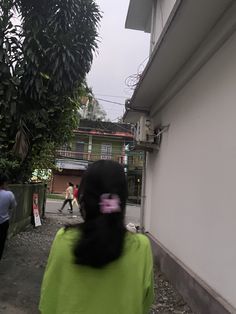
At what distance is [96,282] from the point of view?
201cm

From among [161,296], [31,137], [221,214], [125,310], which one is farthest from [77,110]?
[125,310]

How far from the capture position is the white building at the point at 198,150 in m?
5.19

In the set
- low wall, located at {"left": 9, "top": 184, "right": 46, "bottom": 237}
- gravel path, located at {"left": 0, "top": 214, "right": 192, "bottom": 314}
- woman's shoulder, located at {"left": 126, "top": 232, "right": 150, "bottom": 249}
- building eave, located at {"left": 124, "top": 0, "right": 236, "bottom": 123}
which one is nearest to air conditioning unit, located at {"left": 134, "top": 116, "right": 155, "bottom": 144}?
building eave, located at {"left": 124, "top": 0, "right": 236, "bottom": 123}

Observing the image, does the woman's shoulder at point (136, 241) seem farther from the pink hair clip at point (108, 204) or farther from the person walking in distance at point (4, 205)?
the person walking in distance at point (4, 205)

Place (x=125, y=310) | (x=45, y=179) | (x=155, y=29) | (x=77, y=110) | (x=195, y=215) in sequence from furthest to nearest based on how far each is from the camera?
(x=45, y=179)
(x=77, y=110)
(x=155, y=29)
(x=195, y=215)
(x=125, y=310)

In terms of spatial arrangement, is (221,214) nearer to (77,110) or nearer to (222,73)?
(222,73)

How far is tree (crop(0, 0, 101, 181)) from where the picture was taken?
11.4 meters

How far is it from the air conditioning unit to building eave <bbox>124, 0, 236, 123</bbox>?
887 millimetres

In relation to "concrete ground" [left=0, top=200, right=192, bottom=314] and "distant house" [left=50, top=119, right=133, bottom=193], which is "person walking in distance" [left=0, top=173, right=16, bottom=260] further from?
"distant house" [left=50, top=119, right=133, bottom=193]

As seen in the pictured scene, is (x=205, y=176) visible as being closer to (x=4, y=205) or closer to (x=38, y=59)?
(x=4, y=205)

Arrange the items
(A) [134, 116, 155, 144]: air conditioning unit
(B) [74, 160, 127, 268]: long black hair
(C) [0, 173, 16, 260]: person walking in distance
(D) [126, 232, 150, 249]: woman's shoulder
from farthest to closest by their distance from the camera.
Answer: (A) [134, 116, 155, 144]: air conditioning unit < (C) [0, 173, 16, 260]: person walking in distance < (D) [126, 232, 150, 249]: woman's shoulder < (B) [74, 160, 127, 268]: long black hair

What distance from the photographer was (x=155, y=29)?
38.1 feet

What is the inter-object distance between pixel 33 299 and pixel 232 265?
9.75 feet

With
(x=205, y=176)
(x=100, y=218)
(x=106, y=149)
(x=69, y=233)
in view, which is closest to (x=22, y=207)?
(x=205, y=176)
